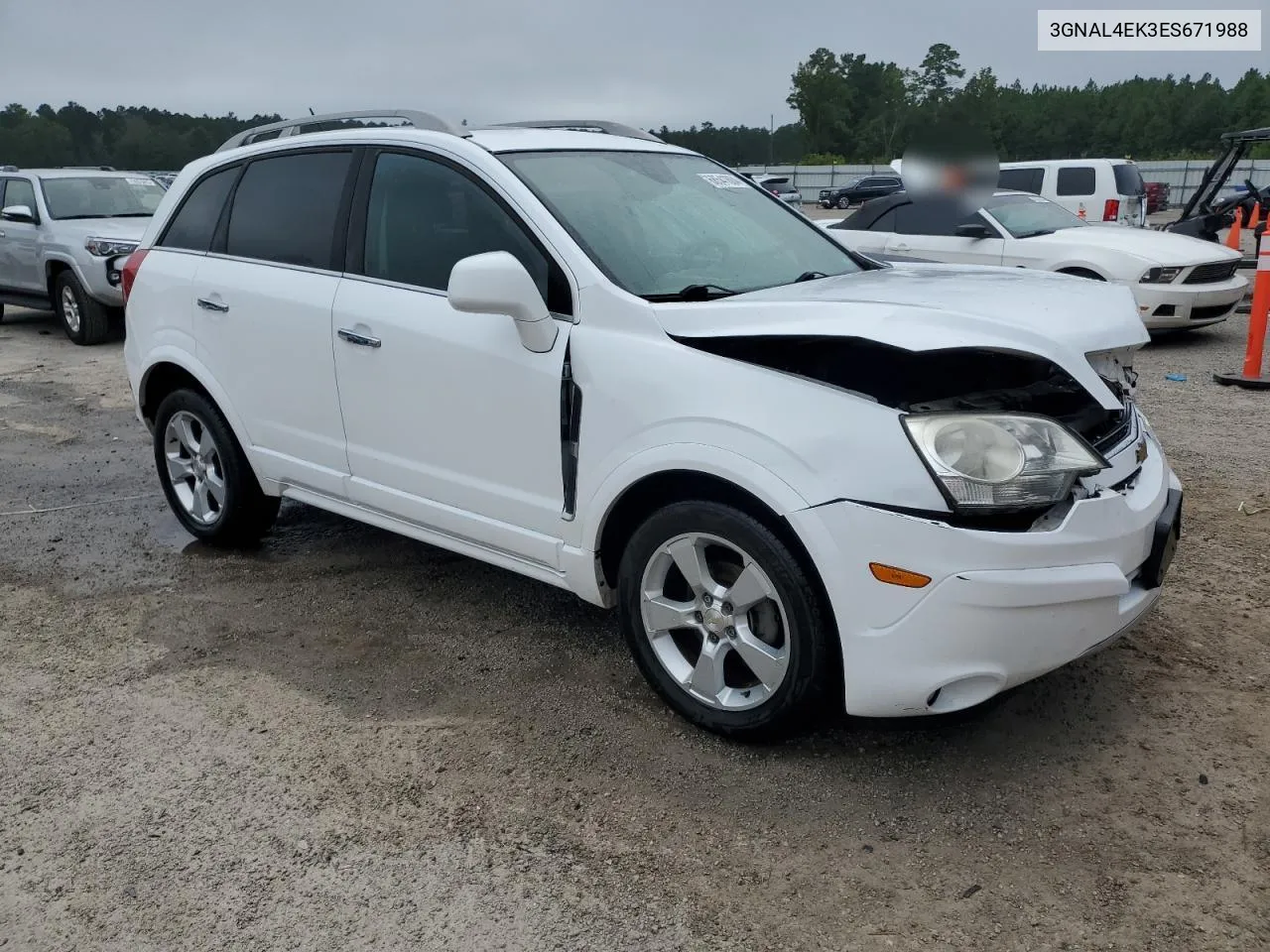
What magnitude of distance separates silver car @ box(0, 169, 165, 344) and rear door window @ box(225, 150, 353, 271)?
7.23m

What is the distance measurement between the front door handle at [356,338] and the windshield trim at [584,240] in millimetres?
773

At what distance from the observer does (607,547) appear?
3408mm

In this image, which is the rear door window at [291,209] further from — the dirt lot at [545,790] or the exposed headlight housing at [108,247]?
the exposed headlight housing at [108,247]

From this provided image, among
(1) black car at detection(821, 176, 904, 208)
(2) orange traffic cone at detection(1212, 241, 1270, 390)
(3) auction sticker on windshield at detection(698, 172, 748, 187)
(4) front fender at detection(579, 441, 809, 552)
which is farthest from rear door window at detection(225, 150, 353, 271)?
(1) black car at detection(821, 176, 904, 208)

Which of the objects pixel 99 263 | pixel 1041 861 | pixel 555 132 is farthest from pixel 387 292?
pixel 99 263

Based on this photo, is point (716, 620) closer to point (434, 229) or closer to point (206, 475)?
point (434, 229)

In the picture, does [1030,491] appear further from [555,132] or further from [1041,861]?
[555,132]

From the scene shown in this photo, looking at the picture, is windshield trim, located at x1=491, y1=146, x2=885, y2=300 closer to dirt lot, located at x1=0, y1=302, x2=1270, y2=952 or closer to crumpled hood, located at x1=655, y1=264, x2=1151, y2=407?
crumpled hood, located at x1=655, y1=264, x2=1151, y2=407

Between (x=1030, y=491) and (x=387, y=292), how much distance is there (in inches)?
90.4

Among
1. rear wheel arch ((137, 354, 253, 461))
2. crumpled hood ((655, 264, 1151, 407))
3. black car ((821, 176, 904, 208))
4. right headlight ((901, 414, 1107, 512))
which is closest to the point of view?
right headlight ((901, 414, 1107, 512))

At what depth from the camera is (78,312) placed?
11406 mm

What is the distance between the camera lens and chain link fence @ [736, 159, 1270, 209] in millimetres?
39250

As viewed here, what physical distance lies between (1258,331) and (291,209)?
7.11m

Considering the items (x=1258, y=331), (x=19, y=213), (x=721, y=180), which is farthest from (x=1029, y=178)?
(x=19, y=213)
